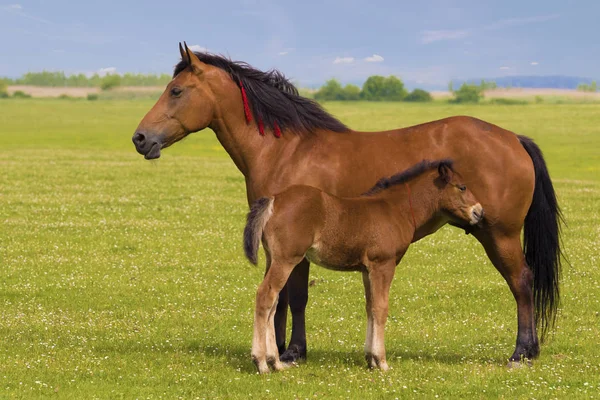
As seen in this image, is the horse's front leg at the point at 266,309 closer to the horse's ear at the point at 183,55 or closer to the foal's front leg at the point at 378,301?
the foal's front leg at the point at 378,301

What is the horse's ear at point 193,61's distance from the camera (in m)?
9.95

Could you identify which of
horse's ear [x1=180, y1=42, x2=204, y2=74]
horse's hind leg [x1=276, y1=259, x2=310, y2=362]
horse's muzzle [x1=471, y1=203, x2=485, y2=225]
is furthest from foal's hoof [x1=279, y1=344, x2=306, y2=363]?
horse's ear [x1=180, y1=42, x2=204, y2=74]

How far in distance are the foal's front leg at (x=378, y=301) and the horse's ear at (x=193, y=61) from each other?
3.30 m

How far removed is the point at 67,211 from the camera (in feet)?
81.8

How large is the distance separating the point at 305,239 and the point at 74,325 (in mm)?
5203

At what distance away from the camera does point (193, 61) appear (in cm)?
1002

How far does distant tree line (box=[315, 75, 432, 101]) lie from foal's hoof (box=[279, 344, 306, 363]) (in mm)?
124365

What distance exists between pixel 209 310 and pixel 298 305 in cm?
397

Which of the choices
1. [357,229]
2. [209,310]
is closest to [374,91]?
[209,310]

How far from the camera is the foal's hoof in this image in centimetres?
1001

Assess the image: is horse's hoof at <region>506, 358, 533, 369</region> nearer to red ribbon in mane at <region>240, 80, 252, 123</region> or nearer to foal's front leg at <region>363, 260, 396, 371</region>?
foal's front leg at <region>363, 260, 396, 371</region>

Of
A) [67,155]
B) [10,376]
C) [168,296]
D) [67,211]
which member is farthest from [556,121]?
[10,376]

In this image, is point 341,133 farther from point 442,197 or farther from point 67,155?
point 67,155

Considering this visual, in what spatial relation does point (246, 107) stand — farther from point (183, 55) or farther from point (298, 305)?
point (298, 305)
